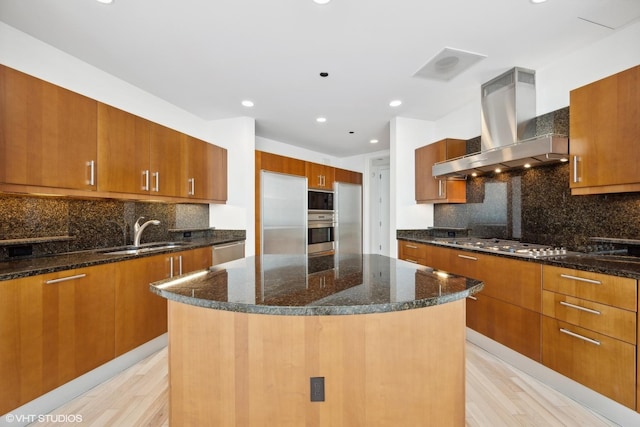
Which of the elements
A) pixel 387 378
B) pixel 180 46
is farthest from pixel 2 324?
pixel 180 46

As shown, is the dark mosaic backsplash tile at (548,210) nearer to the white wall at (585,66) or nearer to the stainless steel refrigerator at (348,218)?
the white wall at (585,66)

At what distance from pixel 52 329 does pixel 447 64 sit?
3402 mm

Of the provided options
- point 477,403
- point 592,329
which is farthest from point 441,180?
point 477,403

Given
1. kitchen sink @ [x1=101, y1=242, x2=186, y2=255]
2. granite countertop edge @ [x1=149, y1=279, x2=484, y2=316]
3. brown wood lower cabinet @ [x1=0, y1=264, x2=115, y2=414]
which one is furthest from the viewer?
kitchen sink @ [x1=101, y1=242, x2=186, y2=255]

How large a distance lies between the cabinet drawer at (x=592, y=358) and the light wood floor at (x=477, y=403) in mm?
177

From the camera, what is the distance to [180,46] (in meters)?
2.21

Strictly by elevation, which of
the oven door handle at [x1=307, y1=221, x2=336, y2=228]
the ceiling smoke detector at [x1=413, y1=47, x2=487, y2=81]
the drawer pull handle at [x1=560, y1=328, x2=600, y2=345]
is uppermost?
the ceiling smoke detector at [x1=413, y1=47, x2=487, y2=81]

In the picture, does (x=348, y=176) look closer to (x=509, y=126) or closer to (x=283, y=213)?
(x=283, y=213)

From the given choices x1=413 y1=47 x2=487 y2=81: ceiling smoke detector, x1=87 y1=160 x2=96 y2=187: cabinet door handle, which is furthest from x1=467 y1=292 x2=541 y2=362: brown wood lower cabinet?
x1=87 y1=160 x2=96 y2=187: cabinet door handle

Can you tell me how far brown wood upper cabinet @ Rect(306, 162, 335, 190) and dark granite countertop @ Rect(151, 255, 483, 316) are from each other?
3.21 metres

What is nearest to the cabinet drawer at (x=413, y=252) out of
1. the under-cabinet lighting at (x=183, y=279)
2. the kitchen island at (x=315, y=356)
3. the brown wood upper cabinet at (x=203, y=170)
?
the kitchen island at (x=315, y=356)

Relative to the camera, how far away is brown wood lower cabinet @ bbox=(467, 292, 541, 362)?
2086 millimetres

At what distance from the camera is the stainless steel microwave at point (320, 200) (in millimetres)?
4781

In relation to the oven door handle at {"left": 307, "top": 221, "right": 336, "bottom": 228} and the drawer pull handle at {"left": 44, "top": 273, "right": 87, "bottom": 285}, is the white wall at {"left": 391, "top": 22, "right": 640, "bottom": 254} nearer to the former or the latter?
the oven door handle at {"left": 307, "top": 221, "right": 336, "bottom": 228}
